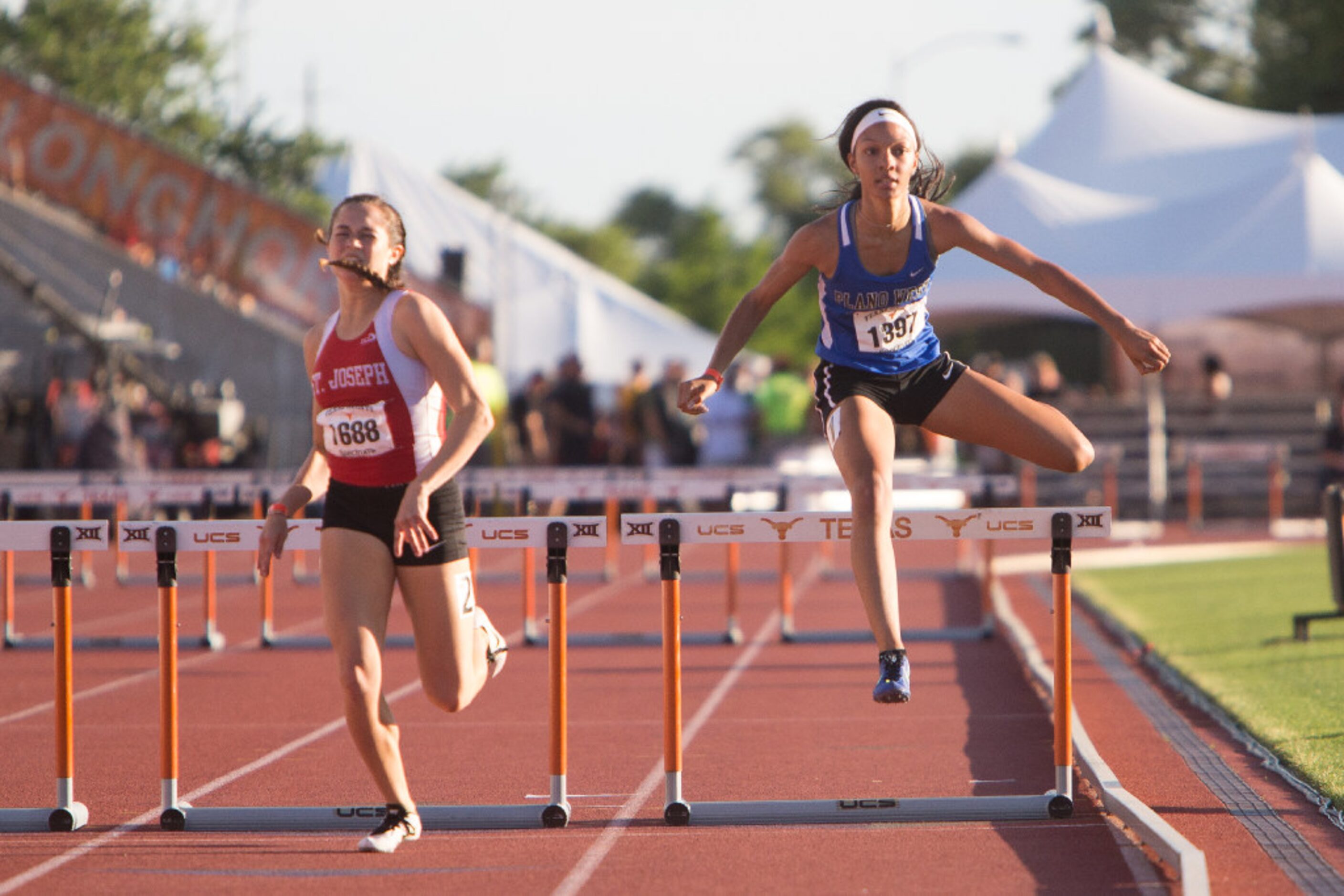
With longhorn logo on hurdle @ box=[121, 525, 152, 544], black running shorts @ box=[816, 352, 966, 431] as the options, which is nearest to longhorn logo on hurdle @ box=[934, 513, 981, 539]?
black running shorts @ box=[816, 352, 966, 431]

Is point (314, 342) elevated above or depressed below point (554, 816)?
above

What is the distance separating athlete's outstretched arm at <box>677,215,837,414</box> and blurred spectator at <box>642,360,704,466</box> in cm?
1456

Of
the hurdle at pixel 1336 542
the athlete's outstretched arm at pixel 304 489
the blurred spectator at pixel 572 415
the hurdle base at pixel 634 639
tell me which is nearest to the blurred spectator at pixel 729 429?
the blurred spectator at pixel 572 415

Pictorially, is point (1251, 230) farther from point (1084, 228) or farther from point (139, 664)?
point (139, 664)

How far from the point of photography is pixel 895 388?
6258mm

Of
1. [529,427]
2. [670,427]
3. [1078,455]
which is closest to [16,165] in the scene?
[529,427]

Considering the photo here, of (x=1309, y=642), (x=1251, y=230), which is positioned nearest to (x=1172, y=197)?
(x=1251, y=230)

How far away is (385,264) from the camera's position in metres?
5.87

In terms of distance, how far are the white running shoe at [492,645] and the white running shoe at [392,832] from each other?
53 centimetres

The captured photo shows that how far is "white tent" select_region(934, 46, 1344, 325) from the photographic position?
26.1 metres

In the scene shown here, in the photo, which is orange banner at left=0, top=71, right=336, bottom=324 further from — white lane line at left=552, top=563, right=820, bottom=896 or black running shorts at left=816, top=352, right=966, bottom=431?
black running shorts at left=816, top=352, right=966, bottom=431

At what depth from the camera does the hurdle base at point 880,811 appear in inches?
254

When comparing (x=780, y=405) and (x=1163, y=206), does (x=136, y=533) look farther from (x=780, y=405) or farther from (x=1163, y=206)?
(x=1163, y=206)

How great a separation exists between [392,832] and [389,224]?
1940 mm
